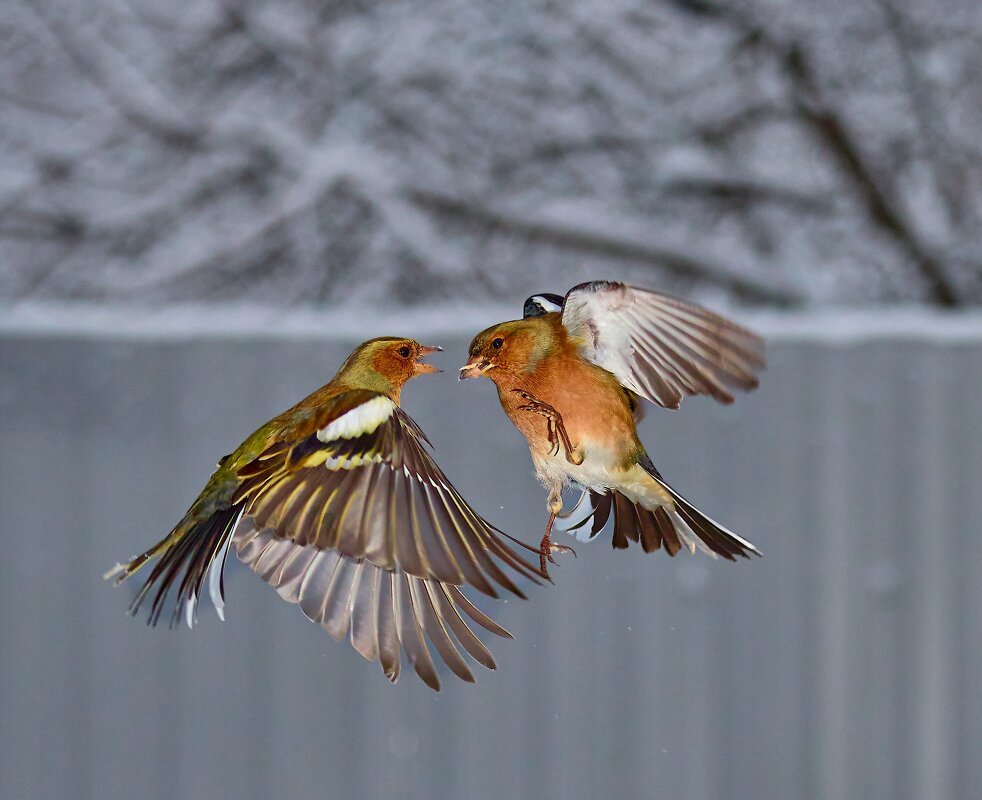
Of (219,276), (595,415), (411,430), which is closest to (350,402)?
(411,430)

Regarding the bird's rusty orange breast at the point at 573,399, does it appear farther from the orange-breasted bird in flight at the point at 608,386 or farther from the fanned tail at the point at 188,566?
the fanned tail at the point at 188,566

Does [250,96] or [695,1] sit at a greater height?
[695,1]

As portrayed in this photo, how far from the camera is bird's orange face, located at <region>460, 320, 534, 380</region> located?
1.65ft

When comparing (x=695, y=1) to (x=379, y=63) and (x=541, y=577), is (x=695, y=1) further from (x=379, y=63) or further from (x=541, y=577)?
(x=541, y=577)

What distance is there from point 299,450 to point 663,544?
0.63 feet

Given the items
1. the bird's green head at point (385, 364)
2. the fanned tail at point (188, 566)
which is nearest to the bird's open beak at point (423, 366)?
the bird's green head at point (385, 364)

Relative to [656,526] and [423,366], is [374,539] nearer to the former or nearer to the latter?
[423,366]

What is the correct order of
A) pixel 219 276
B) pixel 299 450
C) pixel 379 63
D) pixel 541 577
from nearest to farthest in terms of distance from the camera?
pixel 541 577 < pixel 299 450 < pixel 219 276 < pixel 379 63

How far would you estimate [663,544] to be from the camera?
56cm

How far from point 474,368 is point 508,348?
4 cm

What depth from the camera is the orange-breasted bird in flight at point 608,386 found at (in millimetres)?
510

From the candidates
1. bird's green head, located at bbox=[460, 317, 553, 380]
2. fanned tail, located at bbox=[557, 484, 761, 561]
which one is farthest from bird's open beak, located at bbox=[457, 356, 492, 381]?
fanned tail, located at bbox=[557, 484, 761, 561]

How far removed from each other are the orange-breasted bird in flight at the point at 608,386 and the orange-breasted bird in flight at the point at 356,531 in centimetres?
5

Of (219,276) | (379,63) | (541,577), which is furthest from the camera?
(379,63)
